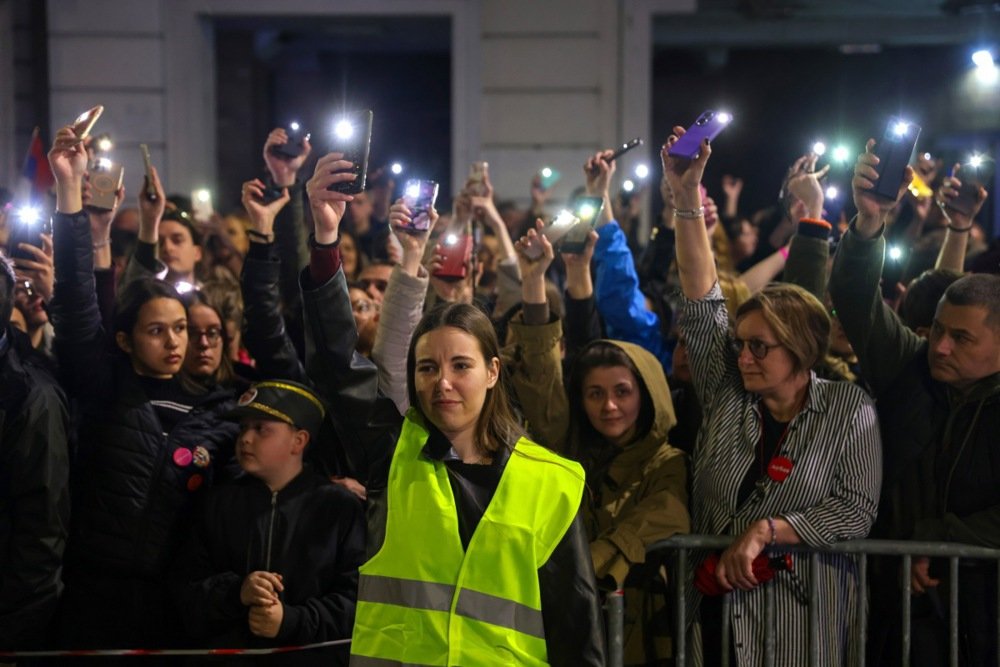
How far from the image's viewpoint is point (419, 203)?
15.0 ft

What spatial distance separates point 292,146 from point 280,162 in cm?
9

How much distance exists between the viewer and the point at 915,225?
7.60 m

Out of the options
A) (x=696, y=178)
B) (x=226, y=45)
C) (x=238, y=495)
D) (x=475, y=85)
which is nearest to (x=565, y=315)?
(x=696, y=178)

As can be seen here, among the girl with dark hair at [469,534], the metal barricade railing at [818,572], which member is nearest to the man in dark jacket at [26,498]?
Result: the girl with dark hair at [469,534]

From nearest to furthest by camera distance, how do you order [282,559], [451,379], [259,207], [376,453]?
[451,379], [376,453], [282,559], [259,207]

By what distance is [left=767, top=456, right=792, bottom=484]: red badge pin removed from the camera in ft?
12.7

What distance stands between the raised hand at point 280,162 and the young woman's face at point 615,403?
66.8 inches

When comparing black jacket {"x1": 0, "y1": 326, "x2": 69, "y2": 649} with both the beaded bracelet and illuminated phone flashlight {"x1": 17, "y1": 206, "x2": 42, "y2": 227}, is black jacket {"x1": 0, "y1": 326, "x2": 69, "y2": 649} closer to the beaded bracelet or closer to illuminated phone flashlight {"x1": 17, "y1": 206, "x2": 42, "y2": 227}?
illuminated phone flashlight {"x1": 17, "y1": 206, "x2": 42, "y2": 227}

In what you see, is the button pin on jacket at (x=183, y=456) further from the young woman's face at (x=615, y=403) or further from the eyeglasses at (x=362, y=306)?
the young woman's face at (x=615, y=403)

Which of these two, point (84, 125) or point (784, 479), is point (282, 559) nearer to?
point (784, 479)

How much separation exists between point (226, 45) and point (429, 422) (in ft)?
40.8

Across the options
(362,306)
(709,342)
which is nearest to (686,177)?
(709,342)

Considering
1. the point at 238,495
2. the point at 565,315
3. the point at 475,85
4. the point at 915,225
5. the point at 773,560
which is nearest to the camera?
the point at 773,560

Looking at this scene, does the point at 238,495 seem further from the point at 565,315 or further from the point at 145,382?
the point at 565,315
